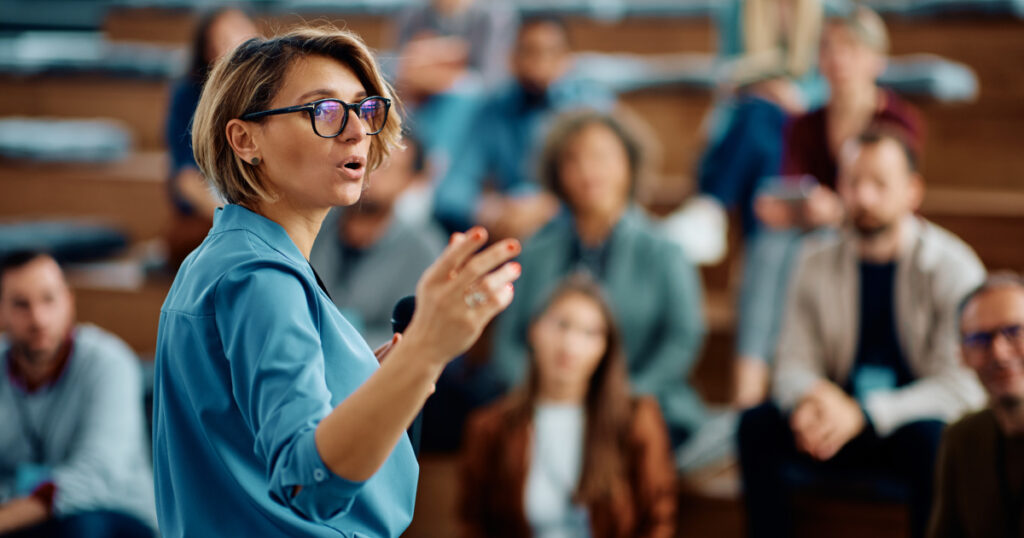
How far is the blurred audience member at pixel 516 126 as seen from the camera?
2.88m

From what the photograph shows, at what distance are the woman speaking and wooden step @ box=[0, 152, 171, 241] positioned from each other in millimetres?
2897

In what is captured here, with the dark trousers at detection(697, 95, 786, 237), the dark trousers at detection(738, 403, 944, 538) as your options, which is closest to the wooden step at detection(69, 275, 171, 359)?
the dark trousers at detection(697, 95, 786, 237)

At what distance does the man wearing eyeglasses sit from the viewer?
1.41 m

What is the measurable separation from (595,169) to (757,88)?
0.59 meters

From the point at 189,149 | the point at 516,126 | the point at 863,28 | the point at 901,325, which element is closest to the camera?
the point at 901,325

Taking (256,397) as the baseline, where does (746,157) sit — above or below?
below

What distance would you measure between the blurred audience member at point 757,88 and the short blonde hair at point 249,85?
1979 millimetres

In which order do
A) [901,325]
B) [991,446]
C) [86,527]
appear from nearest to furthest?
[991,446]
[86,527]
[901,325]

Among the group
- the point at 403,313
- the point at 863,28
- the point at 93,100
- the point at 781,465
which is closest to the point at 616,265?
the point at 781,465

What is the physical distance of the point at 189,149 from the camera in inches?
111

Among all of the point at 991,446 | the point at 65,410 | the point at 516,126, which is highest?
the point at 516,126

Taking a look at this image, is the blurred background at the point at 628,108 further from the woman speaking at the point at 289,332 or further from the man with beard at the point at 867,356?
the woman speaking at the point at 289,332

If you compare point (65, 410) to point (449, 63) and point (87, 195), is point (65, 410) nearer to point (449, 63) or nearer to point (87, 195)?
point (449, 63)

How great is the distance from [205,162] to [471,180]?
2185 millimetres
